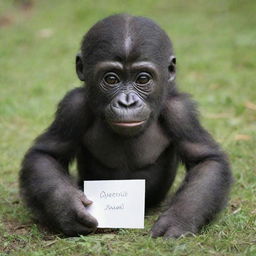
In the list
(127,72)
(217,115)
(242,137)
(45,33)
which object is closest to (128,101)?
(127,72)

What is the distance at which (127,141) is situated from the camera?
5.38 metres

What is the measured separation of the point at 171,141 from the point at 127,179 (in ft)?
1.83

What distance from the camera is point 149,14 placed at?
582 inches

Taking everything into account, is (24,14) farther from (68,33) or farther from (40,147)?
(40,147)

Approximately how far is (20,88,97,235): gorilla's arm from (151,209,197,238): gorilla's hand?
509 millimetres

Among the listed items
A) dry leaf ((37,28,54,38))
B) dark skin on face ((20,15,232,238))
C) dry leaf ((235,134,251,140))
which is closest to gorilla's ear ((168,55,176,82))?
dark skin on face ((20,15,232,238))

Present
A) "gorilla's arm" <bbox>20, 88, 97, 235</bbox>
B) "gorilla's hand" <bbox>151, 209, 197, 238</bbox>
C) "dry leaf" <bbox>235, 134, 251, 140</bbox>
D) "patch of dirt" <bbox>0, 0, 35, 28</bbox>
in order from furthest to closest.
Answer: "patch of dirt" <bbox>0, 0, 35, 28</bbox>, "dry leaf" <bbox>235, 134, 251, 140</bbox>, "gorilla's arm" <bbox>20, 88, 97, 235</bbox>, "gorilla's hand" <bbox>151, 209, 197, 238</bbox>

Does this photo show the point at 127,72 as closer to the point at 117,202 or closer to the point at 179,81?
the point at 117,202

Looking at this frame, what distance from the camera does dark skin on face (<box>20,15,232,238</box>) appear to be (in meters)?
4.77

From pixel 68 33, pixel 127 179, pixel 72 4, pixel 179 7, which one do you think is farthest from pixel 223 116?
pixel 72 4

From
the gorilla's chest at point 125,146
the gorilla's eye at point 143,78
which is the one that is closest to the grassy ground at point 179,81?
the gorilla's chest at point 125,146

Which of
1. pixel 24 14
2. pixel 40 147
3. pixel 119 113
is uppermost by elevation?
pixel 119 113

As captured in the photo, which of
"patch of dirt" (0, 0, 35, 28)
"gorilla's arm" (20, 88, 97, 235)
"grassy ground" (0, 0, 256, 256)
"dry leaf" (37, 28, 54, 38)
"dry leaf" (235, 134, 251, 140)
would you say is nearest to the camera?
"grassy ground" (0, 0, 256, 256)

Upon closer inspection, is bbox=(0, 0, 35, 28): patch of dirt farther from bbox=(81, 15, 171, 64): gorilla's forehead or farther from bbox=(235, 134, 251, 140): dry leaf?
bbox=(81, 15, 171, 64): gorilla's forehead
